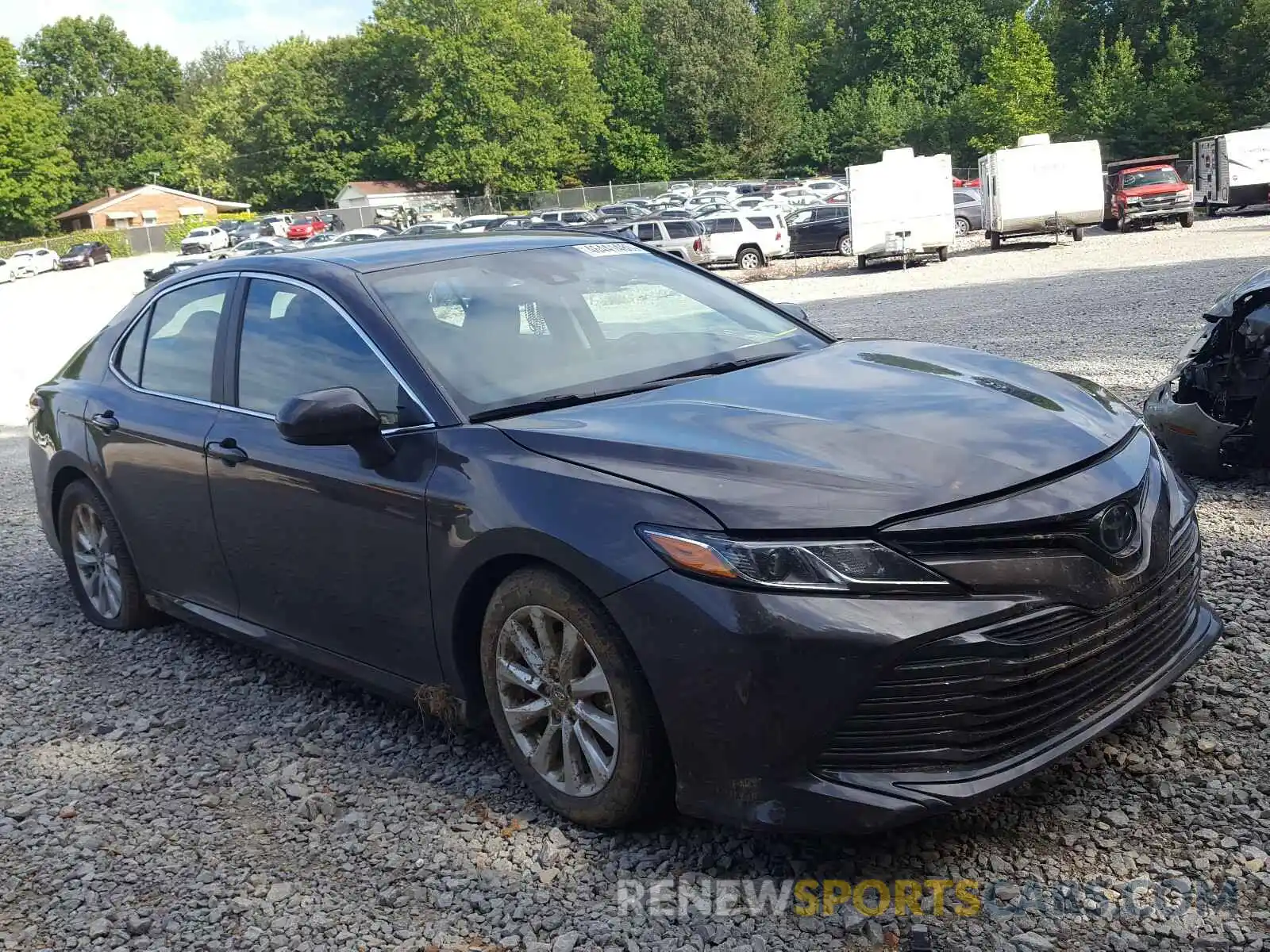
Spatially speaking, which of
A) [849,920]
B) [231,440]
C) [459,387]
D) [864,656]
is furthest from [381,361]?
[849,920]

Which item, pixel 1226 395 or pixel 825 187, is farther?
pixel 825 187

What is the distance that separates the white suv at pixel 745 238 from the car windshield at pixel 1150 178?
8974 millimetres

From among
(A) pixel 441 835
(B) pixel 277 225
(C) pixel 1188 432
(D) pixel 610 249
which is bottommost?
(A) pixel 441 835

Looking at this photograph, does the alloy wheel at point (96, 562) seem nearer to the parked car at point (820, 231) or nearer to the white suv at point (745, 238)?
the white suv at point (745, 238)

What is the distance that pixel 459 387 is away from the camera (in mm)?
3641

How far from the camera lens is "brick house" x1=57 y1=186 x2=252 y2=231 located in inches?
3647

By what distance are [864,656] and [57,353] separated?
22.4 metres

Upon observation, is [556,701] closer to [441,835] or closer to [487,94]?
[441,835]

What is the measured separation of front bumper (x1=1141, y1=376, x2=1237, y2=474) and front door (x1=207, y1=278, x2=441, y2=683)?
400 cm

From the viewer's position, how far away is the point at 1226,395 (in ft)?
19.7

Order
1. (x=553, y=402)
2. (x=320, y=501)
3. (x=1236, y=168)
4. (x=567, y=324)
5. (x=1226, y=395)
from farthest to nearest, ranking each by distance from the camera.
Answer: (x=1236, y=168) → (x=1226, y=395) → (x=567, y=324) → (x=320, y=501) → (x=553, y=402)

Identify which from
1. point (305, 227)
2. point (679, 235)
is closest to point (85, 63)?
point (305, 227)

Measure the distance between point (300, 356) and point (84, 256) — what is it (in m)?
68.8

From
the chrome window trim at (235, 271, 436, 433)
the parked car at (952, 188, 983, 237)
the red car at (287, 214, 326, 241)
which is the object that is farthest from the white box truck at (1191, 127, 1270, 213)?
the red car at (287, 214, 326, 241)
